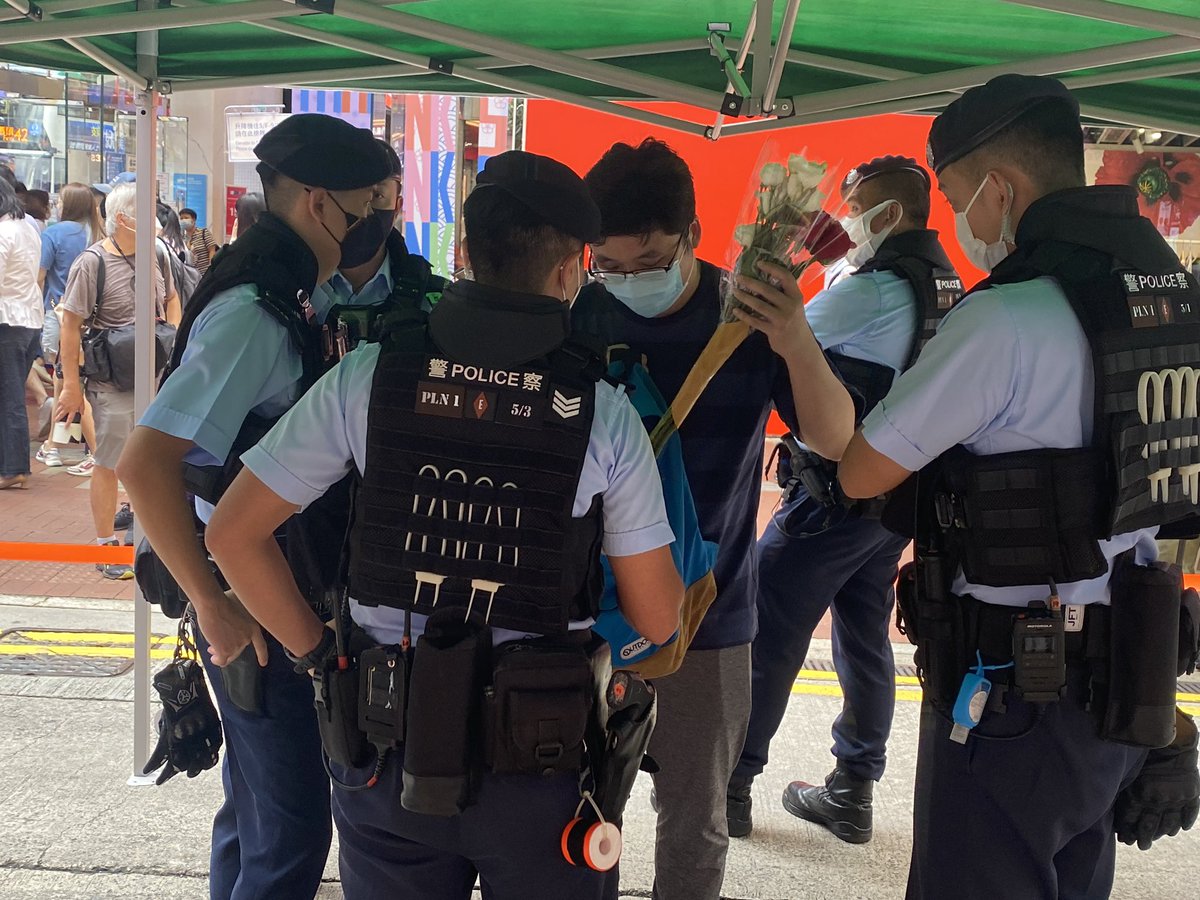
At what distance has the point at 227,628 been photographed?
208 cm

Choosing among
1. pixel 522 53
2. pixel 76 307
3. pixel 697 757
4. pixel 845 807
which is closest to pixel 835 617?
pixel 845 807

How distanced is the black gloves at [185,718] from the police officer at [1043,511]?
63.5 inches

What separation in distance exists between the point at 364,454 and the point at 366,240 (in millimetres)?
855

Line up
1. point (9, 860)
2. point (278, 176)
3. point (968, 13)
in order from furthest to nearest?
point (9, 860)
point (968, 13)
point (278, 176)

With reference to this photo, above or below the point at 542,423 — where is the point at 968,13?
above

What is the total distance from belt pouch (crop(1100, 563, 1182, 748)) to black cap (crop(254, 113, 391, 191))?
1.74 meters

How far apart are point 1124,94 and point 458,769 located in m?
3.21

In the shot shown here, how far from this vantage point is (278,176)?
2.28 m

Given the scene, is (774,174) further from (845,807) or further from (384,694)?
(845,807)

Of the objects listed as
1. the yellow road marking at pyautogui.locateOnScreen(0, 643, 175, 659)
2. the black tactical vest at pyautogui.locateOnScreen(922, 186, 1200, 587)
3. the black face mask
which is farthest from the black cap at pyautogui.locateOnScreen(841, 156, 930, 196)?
the yellow road marking at pyautogui.locateOnScreen(0, 643, 175, 659)

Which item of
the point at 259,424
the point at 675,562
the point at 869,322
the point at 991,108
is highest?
the point at 991,108

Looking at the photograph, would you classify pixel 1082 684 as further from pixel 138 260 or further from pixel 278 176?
pixel 138 260

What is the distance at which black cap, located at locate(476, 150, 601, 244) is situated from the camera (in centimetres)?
166

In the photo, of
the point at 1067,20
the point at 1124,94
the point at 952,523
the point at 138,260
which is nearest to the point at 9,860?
the point at 138,260
